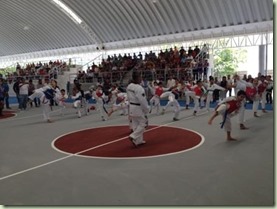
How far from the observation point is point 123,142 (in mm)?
8359

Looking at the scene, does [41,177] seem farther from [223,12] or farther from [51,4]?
[51,4]

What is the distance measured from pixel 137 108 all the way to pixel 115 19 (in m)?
19.9

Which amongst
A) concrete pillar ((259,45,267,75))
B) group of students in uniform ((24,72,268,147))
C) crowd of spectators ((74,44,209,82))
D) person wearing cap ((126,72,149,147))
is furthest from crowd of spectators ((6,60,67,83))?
person wearing cap ((126,72,149,147))

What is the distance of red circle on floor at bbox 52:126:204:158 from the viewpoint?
23.9 ft

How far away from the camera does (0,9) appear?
30.0 meters

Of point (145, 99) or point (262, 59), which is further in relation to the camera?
point (262, 59)

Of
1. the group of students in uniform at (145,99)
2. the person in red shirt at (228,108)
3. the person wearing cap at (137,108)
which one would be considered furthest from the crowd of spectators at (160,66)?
the person wearing cap at (137,108)

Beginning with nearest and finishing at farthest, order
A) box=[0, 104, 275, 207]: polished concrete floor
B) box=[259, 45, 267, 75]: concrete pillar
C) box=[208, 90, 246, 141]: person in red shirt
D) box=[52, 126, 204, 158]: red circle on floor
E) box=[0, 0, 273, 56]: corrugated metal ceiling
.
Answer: box=[0, 104, 275, 207]: polished concrete floor → box=[52, 126, 204, 158]: red circle on floor → box=[208, 90, 246, 141]: person in red shirt → box=[0, 0, 273, 56]: corrugated metal ceiling → box=[259, 45, 267, 75]: concrete pillar

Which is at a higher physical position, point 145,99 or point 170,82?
point 170,82

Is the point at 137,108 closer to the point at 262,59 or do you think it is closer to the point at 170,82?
the point at 170,82

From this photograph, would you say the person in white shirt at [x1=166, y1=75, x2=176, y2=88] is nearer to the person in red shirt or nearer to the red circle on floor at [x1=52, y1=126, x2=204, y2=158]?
the red circle on floor at [x1=52, y1=126, x2=204, y2=158]

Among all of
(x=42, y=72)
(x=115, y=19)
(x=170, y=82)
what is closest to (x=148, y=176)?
(x=170, y=82)

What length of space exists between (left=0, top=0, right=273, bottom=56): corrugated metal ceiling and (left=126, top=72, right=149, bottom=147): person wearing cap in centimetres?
1406

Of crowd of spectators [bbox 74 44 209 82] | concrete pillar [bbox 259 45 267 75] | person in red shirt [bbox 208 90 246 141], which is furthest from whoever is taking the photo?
concrete pillar [bbox 259 45 267 75]
